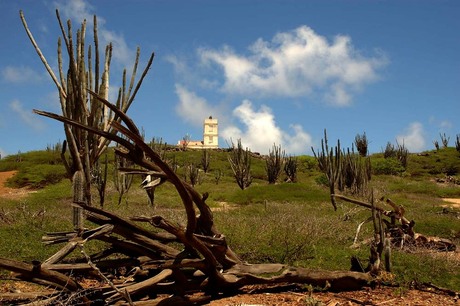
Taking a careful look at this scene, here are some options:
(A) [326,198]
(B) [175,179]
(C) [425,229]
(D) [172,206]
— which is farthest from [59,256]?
(A) [326,198]

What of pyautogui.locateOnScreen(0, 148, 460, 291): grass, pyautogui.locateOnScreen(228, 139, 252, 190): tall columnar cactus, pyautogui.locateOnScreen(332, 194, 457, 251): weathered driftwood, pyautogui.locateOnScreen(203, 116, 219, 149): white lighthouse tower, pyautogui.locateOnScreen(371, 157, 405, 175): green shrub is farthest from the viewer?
pyautogui.locateOnScreen(203, 116, 219, 149): white lighthouse tower

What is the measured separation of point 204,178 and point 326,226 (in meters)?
23.9

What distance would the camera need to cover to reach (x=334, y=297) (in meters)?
5.25

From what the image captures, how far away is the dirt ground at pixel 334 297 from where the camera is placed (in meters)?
4.93

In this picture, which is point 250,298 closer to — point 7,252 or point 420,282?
point 420,282

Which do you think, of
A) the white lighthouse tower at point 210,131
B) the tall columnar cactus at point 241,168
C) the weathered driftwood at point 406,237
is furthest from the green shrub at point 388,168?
the white lighthouse tower at point 210,131

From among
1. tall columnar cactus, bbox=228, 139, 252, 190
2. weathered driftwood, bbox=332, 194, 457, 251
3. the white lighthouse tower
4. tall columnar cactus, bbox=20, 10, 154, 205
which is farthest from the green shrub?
the white lighthouse tower

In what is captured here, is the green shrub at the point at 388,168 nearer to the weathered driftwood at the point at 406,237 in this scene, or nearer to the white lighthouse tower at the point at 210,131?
the weathered driftwood at the point at 406,237

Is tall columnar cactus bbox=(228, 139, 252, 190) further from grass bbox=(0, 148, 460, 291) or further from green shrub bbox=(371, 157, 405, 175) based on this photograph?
green shrub bbox=(371, 157, 405, 175)

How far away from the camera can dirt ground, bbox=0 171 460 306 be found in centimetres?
493

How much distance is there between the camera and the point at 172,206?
65.5 feet

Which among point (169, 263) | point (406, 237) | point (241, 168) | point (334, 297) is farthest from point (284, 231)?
point (241, 168)

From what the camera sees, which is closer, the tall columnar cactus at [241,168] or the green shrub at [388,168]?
the tall columnar cactus at [241,168]

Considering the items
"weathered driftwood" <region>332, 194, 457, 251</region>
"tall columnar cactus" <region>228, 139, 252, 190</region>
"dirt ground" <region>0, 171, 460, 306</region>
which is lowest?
"dirt ground" <region>0, 171, 460, 306</region>
